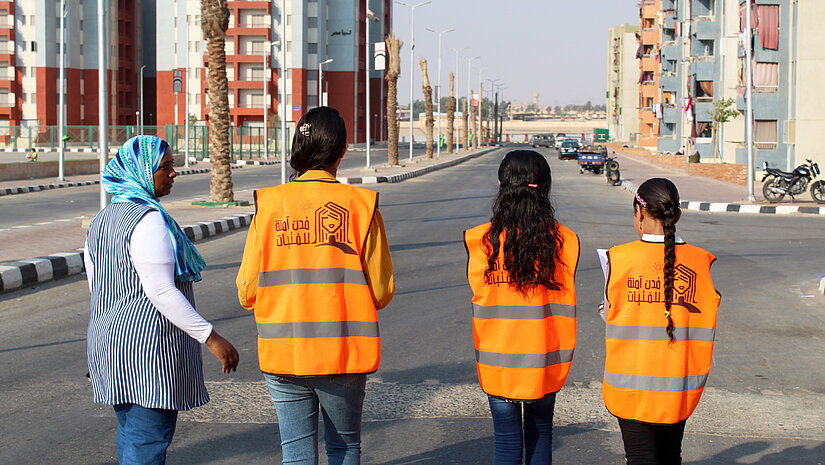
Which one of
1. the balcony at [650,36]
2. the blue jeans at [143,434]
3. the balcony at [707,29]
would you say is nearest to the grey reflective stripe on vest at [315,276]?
the blue jeans at [143,434]

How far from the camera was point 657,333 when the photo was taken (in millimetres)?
3678

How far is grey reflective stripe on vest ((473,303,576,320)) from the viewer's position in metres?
3.74

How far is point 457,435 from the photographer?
5.39 m

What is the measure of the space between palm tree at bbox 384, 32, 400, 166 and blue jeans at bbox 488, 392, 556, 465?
135ft

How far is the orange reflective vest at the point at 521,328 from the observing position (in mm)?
3724

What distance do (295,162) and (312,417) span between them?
966 mm

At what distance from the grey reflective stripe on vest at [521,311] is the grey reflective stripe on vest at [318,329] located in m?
0.51

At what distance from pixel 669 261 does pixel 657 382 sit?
0.48 m

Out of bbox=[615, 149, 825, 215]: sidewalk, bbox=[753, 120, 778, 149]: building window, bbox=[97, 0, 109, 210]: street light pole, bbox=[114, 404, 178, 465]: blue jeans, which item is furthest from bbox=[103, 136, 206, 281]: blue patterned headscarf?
bbox=[753, 120, 778, 149]: building window

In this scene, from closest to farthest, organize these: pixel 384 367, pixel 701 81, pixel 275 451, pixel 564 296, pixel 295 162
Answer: pixel 295 162 → pixel 564 296 → pixel 275 451 → pixel 384 367 → pixel 701 81

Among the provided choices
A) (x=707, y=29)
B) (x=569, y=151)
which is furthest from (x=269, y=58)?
(x=707, y=29)

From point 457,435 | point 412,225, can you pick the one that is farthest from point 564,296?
point 412,225

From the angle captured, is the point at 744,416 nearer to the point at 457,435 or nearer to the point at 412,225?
the point at 457,435

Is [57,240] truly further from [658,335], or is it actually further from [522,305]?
[658,335]
